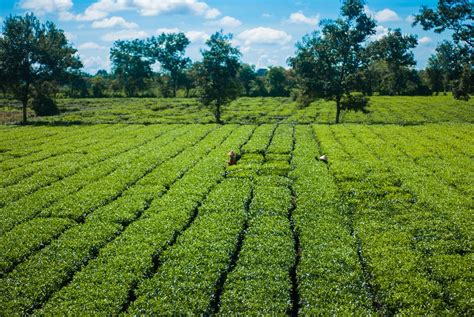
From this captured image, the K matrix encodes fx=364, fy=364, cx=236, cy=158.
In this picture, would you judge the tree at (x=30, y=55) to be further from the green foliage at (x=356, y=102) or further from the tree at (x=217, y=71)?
the green foliage at (x=356, y=102)

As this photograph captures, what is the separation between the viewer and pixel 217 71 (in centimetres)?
6166

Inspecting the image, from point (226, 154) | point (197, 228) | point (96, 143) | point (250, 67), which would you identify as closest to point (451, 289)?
point (197, 228)

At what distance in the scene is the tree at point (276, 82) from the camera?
13975 cm

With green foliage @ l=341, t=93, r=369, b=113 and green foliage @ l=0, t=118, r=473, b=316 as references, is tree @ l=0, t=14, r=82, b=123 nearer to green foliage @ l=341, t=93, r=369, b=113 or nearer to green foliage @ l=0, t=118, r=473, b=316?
green foliage @ l=0, t=118, r=473, b=316

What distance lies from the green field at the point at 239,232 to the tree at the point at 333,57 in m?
23.9

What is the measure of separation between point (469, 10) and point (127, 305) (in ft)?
196

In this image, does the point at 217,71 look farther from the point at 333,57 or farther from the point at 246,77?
the point at 246,77

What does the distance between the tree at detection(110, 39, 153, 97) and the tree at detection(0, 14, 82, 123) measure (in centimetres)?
8490

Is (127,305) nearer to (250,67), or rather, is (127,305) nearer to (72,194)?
(72,194)

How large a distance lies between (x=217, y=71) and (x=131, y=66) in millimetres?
99528

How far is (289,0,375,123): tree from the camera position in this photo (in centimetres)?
5628

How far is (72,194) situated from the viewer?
77.9 ft

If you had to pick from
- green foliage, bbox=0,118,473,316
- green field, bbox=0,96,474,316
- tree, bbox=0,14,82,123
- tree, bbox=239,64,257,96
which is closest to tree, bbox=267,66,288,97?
tree, bbox=239,64,257,96

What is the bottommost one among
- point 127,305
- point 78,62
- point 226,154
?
point 127,305
